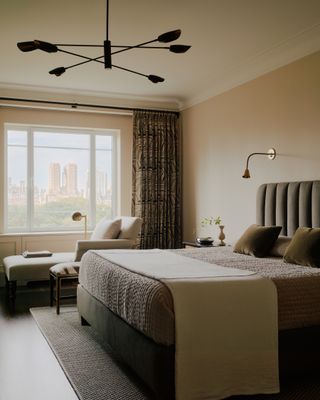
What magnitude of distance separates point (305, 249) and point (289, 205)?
1.02m

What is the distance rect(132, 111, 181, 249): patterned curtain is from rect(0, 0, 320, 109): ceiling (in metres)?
0.85

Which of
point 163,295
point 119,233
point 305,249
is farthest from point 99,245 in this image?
point 163,295

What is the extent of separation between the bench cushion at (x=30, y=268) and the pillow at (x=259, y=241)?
2169 mm

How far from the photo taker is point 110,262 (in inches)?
139

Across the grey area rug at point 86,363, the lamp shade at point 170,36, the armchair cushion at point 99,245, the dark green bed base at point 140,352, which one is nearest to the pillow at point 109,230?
the armchair cushion at point 99,245

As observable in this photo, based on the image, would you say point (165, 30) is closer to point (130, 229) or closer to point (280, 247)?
point (280, 247)

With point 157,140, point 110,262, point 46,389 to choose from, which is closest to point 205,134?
point 157,140

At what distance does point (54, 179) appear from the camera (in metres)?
6.70

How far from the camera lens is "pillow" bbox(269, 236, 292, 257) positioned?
3949 millimetres

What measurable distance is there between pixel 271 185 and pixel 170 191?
2.39 meters

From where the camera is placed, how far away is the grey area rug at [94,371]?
105 inches

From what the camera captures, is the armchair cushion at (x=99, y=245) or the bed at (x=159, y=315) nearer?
the bed at (x=159, y=315)

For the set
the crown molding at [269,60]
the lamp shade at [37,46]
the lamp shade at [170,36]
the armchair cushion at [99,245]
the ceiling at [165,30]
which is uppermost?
the ceiling at [165,30]

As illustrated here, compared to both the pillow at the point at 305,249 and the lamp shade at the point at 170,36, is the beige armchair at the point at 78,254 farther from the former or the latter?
the lamp shade at the point at 170,36
